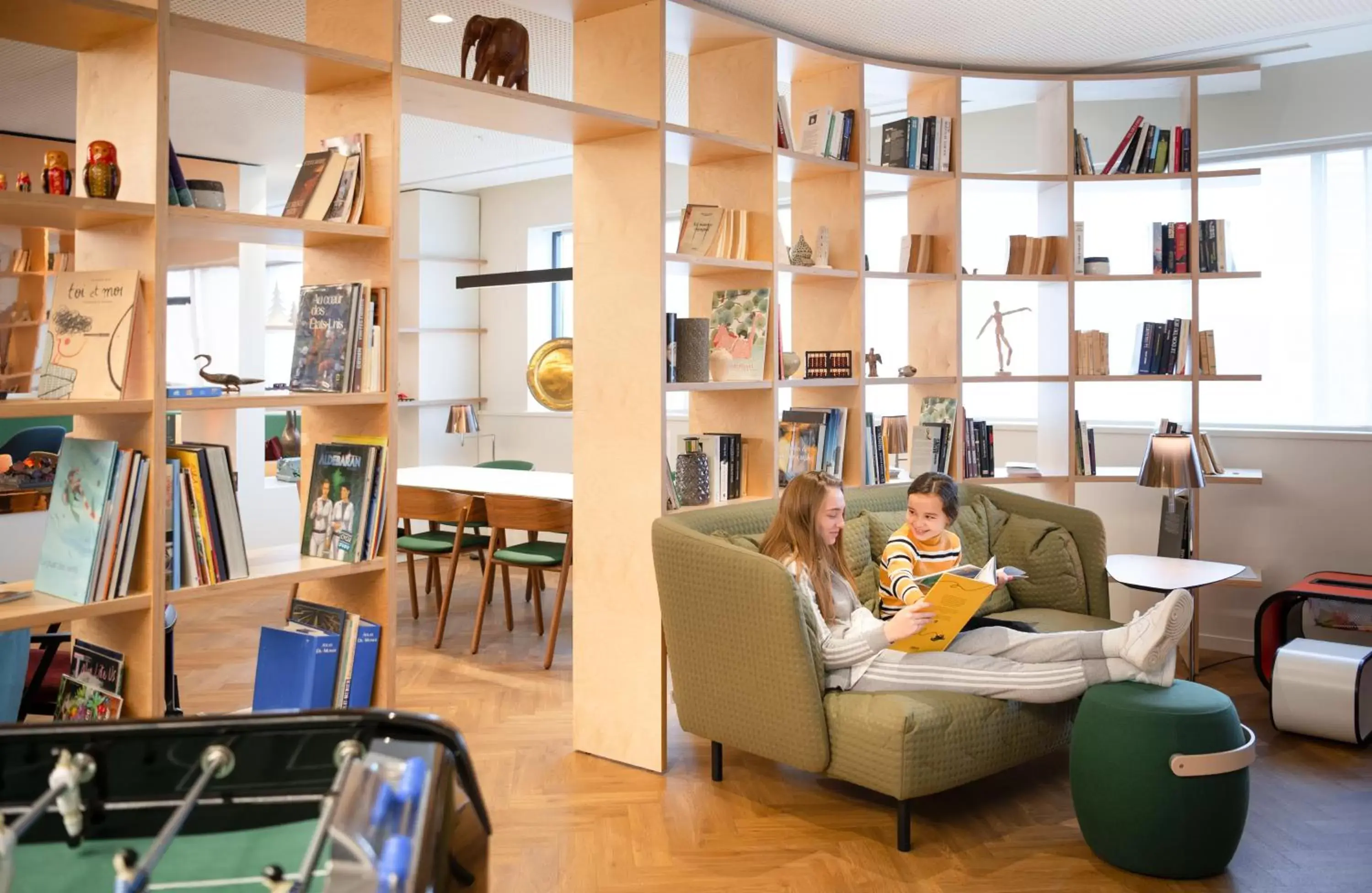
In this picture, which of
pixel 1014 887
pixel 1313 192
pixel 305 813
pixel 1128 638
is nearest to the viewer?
pixel 305 813

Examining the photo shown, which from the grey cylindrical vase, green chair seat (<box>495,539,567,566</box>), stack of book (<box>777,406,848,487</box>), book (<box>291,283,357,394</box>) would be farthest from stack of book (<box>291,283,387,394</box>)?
green chair seat (<box>495,539,567,566</box>)

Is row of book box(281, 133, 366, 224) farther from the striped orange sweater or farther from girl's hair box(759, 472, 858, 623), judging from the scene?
the striped orange sweater

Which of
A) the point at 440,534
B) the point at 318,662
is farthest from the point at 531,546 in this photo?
the point at 318,662

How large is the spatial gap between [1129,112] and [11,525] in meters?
6.91

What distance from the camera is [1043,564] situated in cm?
448

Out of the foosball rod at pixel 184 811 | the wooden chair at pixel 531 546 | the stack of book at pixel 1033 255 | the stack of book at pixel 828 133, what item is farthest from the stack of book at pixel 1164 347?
the foosball rod at pixel 184 811

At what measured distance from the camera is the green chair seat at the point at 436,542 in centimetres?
610

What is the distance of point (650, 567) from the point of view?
3947mm

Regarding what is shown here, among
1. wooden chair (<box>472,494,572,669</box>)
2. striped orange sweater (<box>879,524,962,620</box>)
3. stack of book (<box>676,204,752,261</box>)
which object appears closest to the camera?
striped orange sweater (<box>879,524,962,620</box>)

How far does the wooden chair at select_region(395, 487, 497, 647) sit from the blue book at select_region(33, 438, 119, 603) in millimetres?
3266

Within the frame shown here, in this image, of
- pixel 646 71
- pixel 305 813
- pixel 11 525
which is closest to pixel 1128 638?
pixel 646 71

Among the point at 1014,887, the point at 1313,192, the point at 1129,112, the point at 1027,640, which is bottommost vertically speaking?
the point at 1014,887

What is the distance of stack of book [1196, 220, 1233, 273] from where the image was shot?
5.07 meters

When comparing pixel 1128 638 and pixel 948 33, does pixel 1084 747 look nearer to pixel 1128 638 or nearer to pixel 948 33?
pixel 1128 638
